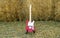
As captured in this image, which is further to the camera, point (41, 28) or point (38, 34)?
point (41, 28)

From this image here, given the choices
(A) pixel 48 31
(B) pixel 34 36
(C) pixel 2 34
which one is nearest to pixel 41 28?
(A) pixel 48 31

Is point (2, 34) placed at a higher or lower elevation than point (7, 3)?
lower

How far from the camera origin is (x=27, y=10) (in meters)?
3.30

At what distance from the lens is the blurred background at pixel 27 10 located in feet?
10.8

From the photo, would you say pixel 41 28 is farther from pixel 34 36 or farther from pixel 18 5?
pixel 18 5

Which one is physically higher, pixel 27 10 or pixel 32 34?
pixel 27 10

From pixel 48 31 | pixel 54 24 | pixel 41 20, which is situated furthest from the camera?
pixel 41 20

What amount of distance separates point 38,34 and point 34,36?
0.10 meters

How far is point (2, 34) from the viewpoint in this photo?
265cm

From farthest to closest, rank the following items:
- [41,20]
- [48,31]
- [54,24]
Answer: [41,20] → [54,24] → [48,31]

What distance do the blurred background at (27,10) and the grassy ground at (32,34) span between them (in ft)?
0.43

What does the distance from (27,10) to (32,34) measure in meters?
0.74

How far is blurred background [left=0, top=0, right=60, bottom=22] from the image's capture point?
3289 millimetres

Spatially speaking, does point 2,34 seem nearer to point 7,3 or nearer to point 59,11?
point 7,3
